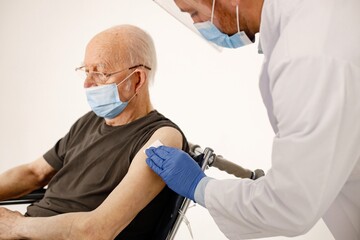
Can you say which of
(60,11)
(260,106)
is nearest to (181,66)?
(260,106)

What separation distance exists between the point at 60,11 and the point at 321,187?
2.94m

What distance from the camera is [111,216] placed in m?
1.49

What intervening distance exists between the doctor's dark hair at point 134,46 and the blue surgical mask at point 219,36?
16.9 inches

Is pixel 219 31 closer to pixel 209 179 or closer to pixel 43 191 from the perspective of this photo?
pixel 209 179

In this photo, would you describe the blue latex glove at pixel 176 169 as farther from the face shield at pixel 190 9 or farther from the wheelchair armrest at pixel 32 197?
the wheelchair armrest at pixel 32 197

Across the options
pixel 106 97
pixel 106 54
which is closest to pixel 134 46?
pixel 106 54

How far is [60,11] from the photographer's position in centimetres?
360

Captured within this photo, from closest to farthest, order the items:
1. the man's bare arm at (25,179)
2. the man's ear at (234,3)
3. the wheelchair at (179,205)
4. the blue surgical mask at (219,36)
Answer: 1. the man's ear at (234,3)
2. the blue surgical mask at (219,36)
3. the wheelchair at (179,205)
4. the man's bare arm at (25,179)

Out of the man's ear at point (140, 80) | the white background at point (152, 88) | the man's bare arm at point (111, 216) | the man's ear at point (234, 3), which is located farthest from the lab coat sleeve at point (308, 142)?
the white background at point (152, 88)

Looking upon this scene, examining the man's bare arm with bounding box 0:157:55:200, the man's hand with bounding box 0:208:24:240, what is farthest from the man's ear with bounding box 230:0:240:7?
the man's bare arm with bounding box 0:157:55:200

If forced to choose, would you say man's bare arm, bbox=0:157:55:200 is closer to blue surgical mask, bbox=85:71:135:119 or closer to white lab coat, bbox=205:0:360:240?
blue surgical mask, bbox=85:71:135:119

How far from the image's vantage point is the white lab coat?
103 cm

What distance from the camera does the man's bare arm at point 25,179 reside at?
2.03m

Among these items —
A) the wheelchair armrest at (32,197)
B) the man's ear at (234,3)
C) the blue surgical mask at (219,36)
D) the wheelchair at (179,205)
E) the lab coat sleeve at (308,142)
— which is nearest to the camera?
the lab coat sleeve at (308,142)
